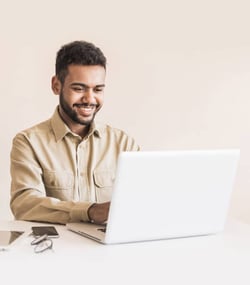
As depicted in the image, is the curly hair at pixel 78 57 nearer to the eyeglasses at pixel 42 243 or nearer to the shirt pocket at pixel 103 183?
the shirt pocket at pixel 103 183

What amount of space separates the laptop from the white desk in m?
0.03

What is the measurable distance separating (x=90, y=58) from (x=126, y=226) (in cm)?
90

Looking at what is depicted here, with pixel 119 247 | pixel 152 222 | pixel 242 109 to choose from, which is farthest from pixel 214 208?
pixel 242 109

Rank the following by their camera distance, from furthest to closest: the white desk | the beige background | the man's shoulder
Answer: the beige background
the man's shoulder
the white desk

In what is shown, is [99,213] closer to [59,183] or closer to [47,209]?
[47,209]

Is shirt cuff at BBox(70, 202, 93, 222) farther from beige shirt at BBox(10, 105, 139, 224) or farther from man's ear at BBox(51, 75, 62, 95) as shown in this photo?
man's ear at BBox(51, 75, 62, 95)

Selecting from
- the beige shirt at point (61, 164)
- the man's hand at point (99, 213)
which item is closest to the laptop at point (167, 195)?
the man's hand at point (99, 213)

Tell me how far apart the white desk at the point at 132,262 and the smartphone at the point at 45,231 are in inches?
0.9

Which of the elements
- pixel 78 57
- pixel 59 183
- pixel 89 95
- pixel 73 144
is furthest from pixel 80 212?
pixel 78 57

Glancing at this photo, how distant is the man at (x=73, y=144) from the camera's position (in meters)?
1.99

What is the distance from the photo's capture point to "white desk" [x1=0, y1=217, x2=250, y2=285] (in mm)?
1141

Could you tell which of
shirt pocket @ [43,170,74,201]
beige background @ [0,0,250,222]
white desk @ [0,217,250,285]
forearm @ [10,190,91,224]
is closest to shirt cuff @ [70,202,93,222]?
forearm @ [10,190,91,224]

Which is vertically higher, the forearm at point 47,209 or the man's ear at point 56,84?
the man's ear at point 56,84

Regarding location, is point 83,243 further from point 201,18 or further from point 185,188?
point 201,18
